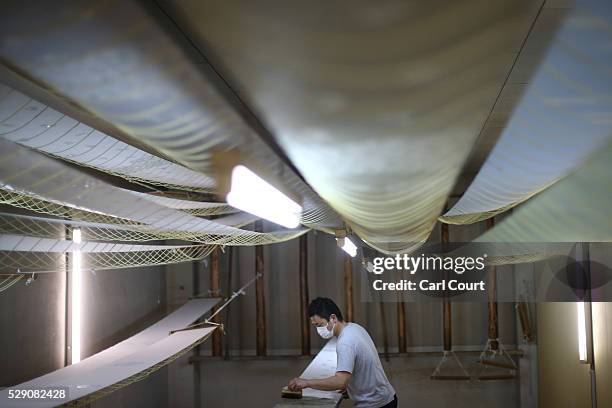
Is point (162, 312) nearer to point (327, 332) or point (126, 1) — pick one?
point (327, 332)

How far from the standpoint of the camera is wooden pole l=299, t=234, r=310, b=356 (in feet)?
25.2

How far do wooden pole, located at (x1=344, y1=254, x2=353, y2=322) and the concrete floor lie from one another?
30.4 inches

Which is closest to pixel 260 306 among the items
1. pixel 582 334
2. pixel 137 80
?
pixel 582 334

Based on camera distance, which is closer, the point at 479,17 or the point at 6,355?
the point at 479,17

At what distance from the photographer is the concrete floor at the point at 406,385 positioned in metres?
7.80

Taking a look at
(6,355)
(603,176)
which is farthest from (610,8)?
(6,355)

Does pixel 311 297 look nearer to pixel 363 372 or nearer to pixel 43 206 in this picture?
pixel 363 372

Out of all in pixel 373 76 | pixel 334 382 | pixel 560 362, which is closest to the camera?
pixel 373 76

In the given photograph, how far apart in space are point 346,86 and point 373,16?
0.26m

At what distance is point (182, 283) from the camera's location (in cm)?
801

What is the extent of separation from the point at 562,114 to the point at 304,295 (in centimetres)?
624

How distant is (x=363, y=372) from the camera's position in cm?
348

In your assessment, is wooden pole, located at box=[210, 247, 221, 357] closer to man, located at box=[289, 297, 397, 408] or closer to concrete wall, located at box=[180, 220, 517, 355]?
concrete wall, located at box=[180, 220, 517, 355]

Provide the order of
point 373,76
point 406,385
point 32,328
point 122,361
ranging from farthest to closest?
point 406,385, point 32,328, point 122,361, point 373,76
